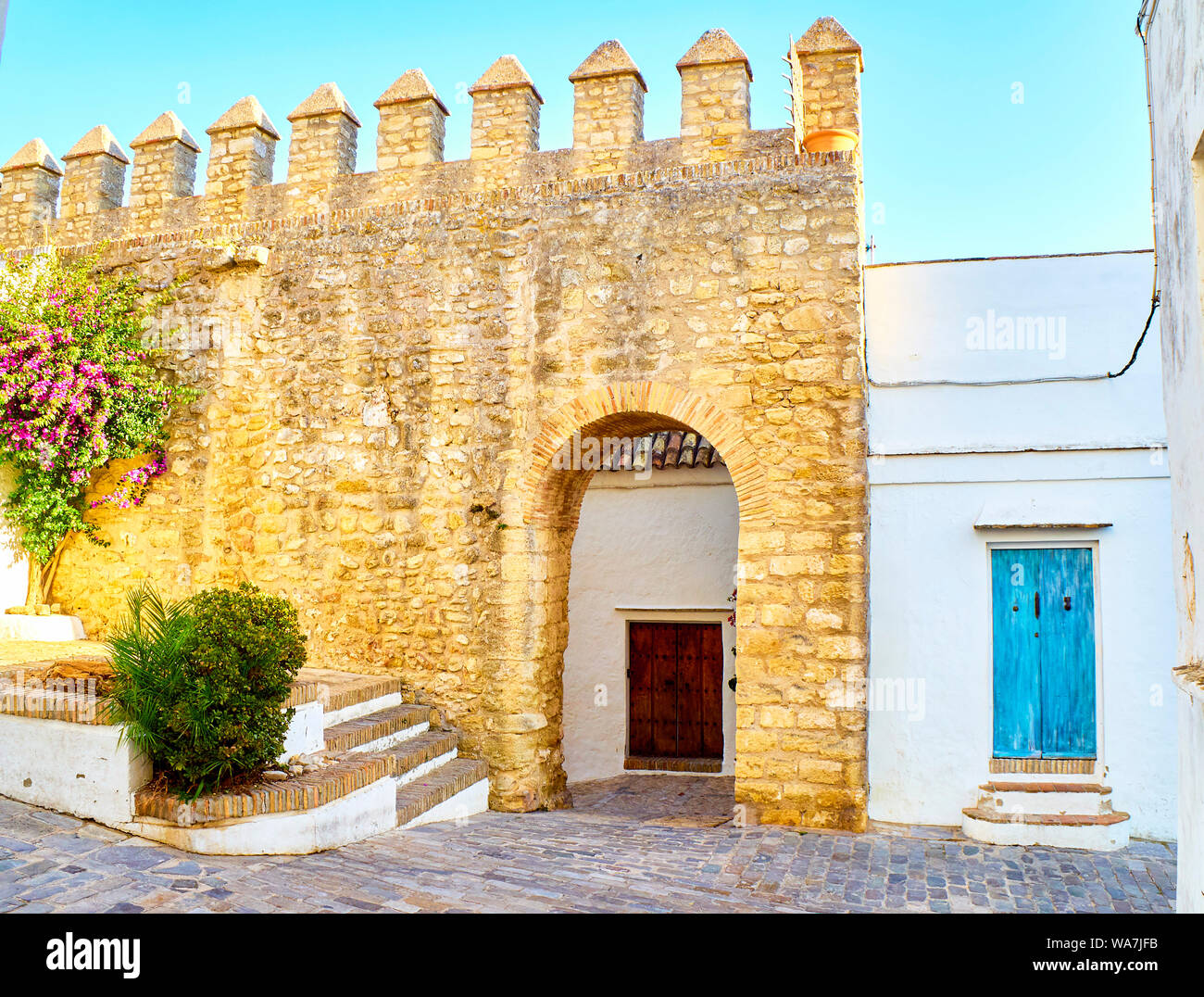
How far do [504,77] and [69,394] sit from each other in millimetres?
4805

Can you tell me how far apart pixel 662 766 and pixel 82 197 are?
9.08 m

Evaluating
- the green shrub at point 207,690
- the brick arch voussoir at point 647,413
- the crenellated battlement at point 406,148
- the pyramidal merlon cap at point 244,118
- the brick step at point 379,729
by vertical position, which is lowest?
the brick step at point 379,729

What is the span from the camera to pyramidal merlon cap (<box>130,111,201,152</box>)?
9.88 metres

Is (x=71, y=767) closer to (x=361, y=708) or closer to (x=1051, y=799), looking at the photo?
(x=361, y=708)

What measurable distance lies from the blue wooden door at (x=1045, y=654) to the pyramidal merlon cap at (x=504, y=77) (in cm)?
603

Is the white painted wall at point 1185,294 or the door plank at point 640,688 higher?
the white painted wall at point 1185,294

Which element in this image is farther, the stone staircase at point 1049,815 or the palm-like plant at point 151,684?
the stone staircase at point 1049,815

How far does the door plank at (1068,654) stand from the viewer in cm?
→ 655

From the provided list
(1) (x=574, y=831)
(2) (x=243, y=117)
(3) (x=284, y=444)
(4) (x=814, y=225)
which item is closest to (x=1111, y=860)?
(1) (x=574, y=831)

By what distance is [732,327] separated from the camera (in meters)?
6.68

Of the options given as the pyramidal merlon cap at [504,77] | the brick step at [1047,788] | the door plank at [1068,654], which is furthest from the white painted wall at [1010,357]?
the pyramidal merlon cap at [504,77]

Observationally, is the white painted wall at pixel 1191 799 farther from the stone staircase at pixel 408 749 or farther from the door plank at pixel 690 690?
the door plank at pixel 690 690

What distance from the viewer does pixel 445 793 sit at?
6254 mm

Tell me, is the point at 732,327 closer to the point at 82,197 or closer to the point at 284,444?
the point at 284,444
